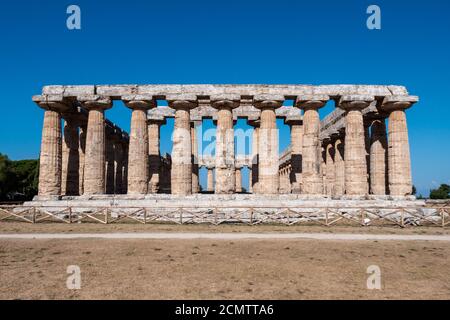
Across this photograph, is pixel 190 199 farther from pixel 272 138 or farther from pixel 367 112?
pixel 367 112

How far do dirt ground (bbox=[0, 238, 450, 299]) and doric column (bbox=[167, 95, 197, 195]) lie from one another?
1436 centimetres

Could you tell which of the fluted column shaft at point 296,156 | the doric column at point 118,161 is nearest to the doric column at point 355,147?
the fluted column shaft at point 296,156

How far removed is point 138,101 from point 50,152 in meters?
8.82

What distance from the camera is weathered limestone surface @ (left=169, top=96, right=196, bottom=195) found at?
2912 centimetres

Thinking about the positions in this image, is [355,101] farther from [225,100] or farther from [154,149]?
[154,149]

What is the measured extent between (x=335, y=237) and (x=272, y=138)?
49.1 feet

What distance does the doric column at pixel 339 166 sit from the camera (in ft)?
→ 124

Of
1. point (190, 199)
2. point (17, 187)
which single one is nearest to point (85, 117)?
point (190, 199)

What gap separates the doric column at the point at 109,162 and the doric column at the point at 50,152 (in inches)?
315

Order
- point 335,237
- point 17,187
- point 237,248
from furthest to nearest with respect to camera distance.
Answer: point 17,187
point 335,237
point 237,248

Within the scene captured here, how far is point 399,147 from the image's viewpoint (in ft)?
95.7

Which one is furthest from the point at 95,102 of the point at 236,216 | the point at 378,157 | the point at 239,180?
the point at 239,180

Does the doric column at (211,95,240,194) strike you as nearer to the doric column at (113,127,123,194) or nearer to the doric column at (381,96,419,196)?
the doric column at (381,96,419,196)
